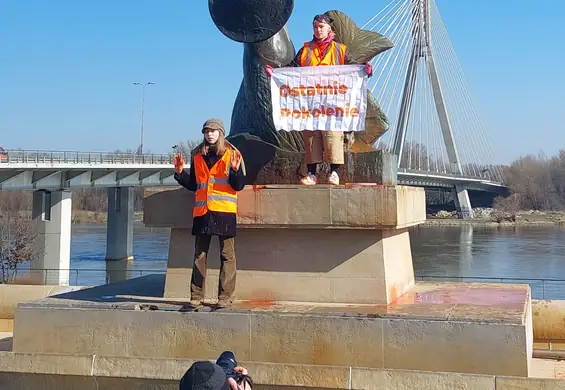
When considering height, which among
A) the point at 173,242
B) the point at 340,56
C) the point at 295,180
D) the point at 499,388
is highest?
the point at 340,56

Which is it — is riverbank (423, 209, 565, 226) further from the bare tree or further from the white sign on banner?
the white sign on banner

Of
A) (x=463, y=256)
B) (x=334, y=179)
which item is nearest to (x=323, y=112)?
(x=334, y=179)

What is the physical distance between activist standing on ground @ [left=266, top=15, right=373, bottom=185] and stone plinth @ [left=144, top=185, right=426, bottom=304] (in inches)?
16.9

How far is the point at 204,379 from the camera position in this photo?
89.3 inches

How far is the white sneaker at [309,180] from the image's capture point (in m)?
6.28

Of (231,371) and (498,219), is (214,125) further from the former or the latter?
(498,219)

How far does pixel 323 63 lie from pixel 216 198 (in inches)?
64.9

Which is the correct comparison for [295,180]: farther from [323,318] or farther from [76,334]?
[76,334]

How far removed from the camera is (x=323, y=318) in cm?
535

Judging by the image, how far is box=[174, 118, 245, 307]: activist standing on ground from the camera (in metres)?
5.63

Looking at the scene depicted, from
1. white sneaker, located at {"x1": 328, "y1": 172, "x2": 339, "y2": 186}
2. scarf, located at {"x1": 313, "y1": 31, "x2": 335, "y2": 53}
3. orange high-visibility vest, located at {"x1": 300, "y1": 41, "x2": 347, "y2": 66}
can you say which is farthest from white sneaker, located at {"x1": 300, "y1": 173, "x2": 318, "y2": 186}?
scarf, located at {"x1": 313, "y1": 31, "x2": 335, "y2": 53}

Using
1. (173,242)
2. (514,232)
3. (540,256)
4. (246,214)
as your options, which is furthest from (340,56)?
(514,232)

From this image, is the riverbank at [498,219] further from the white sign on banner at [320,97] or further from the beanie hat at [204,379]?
the beanie hat at [204,379]

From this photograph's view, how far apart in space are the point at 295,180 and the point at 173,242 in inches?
50.0
